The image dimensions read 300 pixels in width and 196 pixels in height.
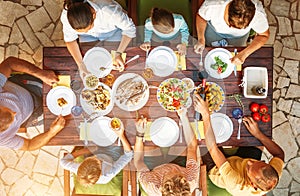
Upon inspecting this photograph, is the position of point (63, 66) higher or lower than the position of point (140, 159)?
higher

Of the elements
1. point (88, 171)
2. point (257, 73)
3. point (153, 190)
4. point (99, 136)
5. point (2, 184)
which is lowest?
point (2, 184)

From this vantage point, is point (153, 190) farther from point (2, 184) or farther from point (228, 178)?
point (2, 184)

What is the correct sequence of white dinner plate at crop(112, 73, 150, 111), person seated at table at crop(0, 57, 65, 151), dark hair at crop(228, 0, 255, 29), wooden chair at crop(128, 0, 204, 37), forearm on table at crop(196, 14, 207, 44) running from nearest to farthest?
dark hair at crop(228, 0, 255, 29) < person seated at table at crop(0, 57, 65, 151) < white dinner plate at crop(112, 73, 150, 111) < forearm on table at crop(196, 14, 207, 44) < wooden chair at crop(128, 0, 204, 37)

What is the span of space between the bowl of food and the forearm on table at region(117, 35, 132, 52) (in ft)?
0.97

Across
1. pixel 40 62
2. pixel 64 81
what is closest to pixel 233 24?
pixel 64 81

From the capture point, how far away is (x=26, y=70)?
10.1ft

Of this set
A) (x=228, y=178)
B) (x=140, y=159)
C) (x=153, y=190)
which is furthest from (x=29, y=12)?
(x=228, y=178)

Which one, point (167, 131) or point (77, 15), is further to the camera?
point (167, 131)

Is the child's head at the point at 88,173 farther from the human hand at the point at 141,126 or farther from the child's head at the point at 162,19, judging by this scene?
the child's head at the point at 162,19

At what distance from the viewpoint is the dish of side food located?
295cm

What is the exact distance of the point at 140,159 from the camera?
10.0 feet

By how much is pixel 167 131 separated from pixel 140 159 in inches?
13.1

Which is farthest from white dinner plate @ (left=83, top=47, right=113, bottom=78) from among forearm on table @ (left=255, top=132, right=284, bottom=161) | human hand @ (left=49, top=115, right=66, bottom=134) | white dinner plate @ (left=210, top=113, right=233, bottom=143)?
forearm on table @ (left=255, top=132, right=284, bottom=161)

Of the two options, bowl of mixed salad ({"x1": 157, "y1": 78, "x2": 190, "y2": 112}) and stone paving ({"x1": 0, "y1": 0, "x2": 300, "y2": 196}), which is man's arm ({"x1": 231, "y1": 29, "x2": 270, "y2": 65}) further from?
stone paving ({"x1": 0, "y1": 0, "x2": 300, "y2": 196})
